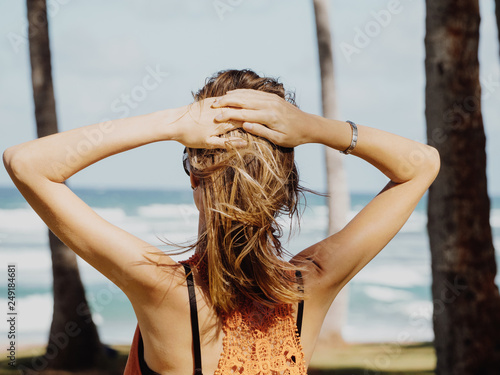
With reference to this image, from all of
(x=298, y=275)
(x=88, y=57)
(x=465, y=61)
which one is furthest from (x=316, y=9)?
(x=88, y=57)

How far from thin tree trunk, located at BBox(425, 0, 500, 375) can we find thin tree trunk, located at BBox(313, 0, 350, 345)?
366cm

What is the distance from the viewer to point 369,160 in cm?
173

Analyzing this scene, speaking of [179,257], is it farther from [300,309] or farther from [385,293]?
[300,309]

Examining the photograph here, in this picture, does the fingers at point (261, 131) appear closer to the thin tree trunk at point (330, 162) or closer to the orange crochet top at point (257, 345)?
the orange crochet top at point (257, 345)

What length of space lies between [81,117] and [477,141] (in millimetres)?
34673

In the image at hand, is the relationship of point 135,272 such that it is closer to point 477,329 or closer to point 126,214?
point 477,329

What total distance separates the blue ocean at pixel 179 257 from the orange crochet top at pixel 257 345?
8.70 metres

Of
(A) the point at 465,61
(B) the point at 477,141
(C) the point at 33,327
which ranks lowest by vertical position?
(C) the point at 33,327

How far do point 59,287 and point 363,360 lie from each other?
163 inches

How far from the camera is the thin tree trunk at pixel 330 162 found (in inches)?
310

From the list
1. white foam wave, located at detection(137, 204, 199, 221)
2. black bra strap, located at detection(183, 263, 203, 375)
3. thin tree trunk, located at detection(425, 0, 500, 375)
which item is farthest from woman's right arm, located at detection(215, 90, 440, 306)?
white foam wave, located at detection(137, 204, 199, 221)

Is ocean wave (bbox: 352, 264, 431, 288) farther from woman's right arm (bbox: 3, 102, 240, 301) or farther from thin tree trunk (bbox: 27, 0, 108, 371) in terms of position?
woman's right arm (bbox: 3, 102, 240, 301)

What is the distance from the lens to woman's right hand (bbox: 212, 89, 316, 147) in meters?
1.44

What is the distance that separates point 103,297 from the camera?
53.3ft
